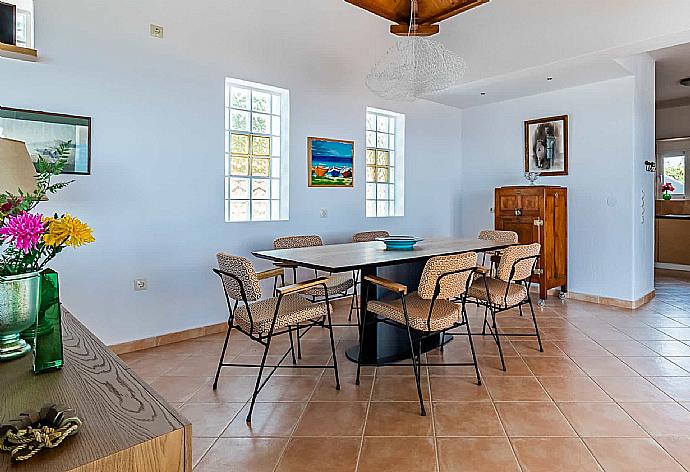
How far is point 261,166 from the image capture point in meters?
4.79

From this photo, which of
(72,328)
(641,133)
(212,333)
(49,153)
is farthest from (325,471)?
(641,133)

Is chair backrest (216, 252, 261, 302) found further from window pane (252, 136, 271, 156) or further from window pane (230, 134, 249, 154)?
window pane (252, 136, 271, 156)

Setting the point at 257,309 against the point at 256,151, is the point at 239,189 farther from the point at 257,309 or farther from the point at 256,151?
the point at 257,309

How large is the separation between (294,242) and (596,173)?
3850mm

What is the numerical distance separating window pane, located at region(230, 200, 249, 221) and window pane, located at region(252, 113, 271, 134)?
2.49ft

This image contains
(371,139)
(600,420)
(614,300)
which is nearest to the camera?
(600,420)

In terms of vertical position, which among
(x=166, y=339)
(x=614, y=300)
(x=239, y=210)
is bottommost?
(x=166, y=339)

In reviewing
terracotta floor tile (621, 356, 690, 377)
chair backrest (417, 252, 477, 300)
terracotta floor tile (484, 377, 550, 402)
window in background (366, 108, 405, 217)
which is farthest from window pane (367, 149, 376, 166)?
terracotta floor tile (621, 356, 690, 377)

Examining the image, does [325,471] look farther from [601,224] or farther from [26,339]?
[601,224]

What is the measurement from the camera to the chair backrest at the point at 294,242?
418 centimetres

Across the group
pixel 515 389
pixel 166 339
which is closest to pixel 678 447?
pixel 515 389

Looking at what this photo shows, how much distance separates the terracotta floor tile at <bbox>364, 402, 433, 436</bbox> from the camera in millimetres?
2412

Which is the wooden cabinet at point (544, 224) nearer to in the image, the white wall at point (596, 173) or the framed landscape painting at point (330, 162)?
the white wall at point (596, 173)

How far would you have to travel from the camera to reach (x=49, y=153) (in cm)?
327
